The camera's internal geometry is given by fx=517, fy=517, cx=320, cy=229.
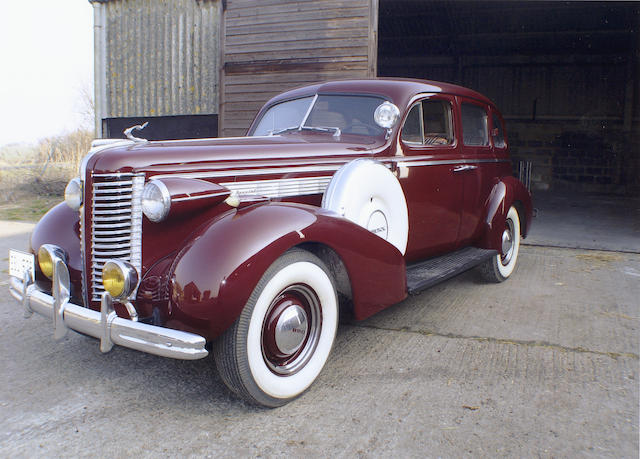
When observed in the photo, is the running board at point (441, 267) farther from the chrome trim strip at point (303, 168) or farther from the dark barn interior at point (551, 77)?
the dark barn interior at point (551, 77)

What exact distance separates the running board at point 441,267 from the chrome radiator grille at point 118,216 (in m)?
1.58

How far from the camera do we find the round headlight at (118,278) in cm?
A: 216

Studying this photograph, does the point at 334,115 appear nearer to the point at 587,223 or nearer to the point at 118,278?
the point at 118,278

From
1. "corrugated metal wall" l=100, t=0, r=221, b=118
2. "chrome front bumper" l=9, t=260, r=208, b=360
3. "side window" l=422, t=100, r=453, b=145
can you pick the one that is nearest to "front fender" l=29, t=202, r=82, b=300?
"chrome front bumper" l=9, t=260, r=208, b=360

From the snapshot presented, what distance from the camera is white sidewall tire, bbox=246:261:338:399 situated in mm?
2211

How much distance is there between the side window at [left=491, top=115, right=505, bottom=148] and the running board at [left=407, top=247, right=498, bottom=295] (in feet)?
3.57

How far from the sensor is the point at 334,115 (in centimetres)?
358

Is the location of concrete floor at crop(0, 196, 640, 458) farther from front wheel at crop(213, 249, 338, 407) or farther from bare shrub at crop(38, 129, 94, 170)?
bare shrub at crop(38, 129, 94, 170)

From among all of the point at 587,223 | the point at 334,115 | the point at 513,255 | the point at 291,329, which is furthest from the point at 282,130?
the point at 587,223

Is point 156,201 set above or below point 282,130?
below

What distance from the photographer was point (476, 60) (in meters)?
14.1

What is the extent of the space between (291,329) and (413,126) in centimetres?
188

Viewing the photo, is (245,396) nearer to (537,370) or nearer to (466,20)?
(537,370)

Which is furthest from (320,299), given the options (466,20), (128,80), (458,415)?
(466,20)
